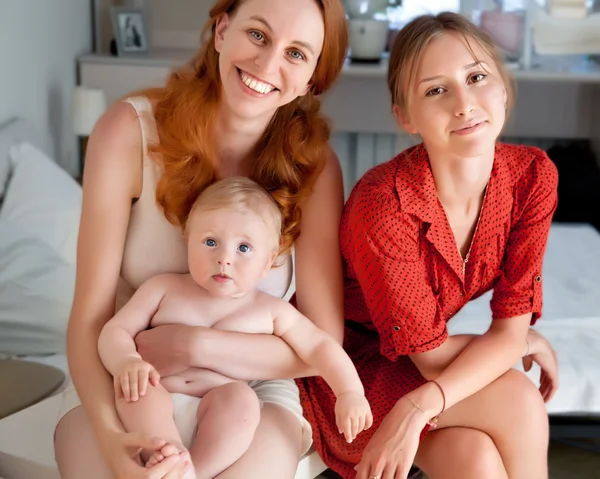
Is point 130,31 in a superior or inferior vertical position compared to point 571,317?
superior

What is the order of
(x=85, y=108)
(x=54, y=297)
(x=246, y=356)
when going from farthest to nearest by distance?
(x=85, y=108), (x=54, y=297), (x=246, y=356)

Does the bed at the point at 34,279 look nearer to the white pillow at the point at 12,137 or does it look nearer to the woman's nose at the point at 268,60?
the white pillow at the point at 12,137

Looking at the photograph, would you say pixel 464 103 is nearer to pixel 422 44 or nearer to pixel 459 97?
pixel 459 97

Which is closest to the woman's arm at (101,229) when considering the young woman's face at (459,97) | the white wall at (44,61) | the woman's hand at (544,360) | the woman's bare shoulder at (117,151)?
the woman's bare shoulder at (117,151)

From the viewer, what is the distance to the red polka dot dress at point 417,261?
1.43 metres

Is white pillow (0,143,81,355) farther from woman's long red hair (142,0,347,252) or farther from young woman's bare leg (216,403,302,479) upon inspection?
young woman's bare leg (216,403,302,479)

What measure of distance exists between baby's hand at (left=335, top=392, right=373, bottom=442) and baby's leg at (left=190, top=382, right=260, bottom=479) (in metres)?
0.12

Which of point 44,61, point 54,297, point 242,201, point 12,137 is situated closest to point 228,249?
point 242,201

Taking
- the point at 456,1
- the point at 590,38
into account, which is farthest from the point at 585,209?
the point at 456,1

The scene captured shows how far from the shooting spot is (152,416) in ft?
4.16

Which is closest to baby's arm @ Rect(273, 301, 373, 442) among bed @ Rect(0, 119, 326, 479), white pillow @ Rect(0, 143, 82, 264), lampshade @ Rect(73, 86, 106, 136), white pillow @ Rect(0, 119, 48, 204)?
bed @ Rect(0, 119, 326, 479)

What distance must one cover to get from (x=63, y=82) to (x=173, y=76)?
186 cm

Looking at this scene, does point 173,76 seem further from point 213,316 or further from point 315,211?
point 213,316

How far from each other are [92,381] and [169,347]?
0.44ft
